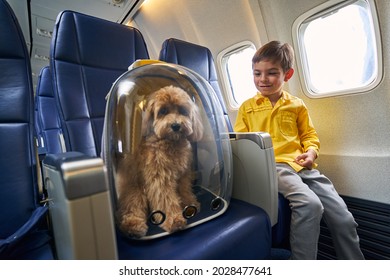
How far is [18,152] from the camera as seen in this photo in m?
0.61

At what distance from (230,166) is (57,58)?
0.88 m

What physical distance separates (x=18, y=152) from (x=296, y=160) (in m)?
1.12

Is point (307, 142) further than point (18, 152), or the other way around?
point (307, 142)

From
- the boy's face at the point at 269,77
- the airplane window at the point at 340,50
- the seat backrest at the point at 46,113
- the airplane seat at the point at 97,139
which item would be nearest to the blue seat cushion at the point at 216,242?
the airplane seat at the point at 97,139

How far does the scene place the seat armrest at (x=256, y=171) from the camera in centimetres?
69

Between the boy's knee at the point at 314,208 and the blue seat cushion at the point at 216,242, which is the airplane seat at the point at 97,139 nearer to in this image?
the blue seat cushion at the point at 216,242

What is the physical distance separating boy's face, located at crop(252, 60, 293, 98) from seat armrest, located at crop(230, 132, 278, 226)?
1.60 ft

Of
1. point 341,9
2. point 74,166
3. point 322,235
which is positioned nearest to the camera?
point 74,166

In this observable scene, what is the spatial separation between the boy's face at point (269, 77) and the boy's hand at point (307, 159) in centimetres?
38

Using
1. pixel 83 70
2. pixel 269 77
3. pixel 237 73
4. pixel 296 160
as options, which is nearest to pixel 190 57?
pixel 269 77

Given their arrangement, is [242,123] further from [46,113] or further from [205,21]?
[46,113]

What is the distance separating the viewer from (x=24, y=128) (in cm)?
63

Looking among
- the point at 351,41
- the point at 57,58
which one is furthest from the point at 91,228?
the point at 351,41
